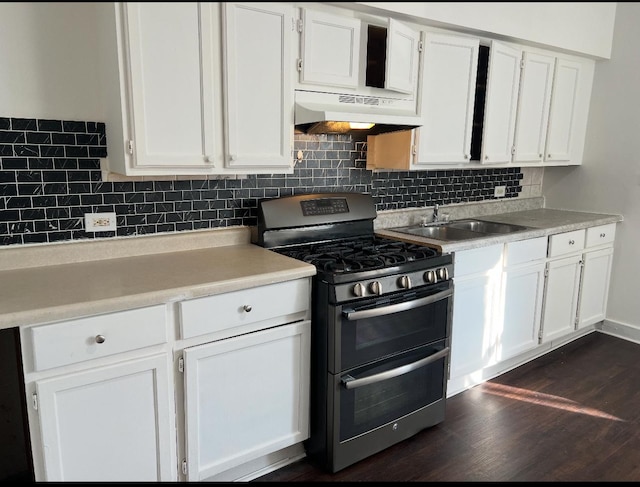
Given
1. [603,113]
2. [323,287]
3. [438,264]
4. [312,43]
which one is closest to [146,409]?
[323,287]

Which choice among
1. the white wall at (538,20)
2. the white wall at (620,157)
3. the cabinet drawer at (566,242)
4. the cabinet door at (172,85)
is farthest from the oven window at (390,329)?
the white wall at (620,157)

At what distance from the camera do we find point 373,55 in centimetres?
257

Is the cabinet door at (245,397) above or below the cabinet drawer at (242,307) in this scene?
below

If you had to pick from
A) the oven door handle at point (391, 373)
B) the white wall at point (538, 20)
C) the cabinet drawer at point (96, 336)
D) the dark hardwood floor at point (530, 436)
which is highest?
the white wall at point (538, 20)

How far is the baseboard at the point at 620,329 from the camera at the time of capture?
3.80 m

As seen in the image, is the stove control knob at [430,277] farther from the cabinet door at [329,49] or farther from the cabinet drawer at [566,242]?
the cabinet drawer at [566,242]

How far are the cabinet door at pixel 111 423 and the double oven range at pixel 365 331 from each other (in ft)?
2.18

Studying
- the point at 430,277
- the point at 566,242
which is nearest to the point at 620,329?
the point at 566,242

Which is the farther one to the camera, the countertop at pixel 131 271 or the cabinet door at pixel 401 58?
the cabinet door at pixel 401 58

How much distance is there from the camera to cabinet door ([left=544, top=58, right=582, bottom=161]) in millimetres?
3537

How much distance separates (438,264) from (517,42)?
1720 mm

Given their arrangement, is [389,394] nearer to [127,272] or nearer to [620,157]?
[127,272]

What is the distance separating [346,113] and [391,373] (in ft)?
3.97

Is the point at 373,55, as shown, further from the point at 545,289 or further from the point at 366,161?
the point at 545,289
